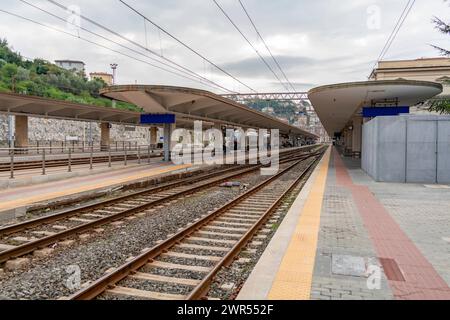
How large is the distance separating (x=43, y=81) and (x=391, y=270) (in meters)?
82.0

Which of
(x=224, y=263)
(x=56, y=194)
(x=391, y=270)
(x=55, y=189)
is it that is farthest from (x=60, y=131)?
(x=391, y=270)

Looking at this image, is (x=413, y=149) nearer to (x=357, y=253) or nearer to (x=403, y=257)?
(x=403, y=257)

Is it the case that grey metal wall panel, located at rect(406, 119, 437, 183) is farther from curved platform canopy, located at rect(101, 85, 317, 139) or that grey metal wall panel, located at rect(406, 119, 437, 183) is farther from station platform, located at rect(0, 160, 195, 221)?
curved platform canopy, located at rect(101, 85, 317, 139)

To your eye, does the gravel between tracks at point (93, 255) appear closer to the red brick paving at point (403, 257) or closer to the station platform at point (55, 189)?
the station platform at point (55, 189)

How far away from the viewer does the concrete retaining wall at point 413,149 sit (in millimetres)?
13938

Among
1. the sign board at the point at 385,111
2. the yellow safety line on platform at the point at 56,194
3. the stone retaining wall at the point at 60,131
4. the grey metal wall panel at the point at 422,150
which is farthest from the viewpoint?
the stone retaining wall at the point at 60,131

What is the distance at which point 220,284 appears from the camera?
4.68 metres

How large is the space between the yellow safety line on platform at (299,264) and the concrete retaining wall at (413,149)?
7.60 m

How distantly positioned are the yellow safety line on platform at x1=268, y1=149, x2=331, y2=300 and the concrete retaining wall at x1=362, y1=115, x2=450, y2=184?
7596mm

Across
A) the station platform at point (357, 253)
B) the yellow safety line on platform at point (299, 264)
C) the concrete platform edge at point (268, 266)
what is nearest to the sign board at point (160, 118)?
the station platform at point (357, 253)

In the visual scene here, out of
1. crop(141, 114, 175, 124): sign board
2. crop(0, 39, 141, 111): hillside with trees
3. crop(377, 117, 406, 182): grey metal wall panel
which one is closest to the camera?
crop(377, 117, 406, 182): grey metal wall panel

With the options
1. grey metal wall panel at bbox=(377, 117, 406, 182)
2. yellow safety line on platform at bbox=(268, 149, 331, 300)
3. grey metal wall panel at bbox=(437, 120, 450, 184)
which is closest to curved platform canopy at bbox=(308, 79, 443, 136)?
grey metal wall panel at bbox=(377, 117, 406, 182)

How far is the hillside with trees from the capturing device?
2566 inches
